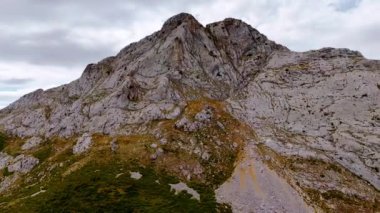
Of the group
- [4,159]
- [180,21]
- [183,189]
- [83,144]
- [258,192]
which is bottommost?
[258,192]

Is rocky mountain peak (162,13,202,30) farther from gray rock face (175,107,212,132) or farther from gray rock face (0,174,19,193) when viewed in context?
gray rock face (0,174,19,193)

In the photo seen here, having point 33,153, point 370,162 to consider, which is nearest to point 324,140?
point 370,162

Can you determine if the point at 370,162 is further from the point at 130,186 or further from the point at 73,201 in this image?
the point at 73,201

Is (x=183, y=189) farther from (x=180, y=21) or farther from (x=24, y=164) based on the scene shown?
(x=180, y=21)

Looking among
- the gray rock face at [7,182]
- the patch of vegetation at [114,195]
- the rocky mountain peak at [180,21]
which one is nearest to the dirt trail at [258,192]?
the patch of vegetation at [114,195]

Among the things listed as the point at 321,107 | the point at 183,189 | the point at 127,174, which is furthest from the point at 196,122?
the point at 321,107

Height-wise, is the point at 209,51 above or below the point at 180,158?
above
